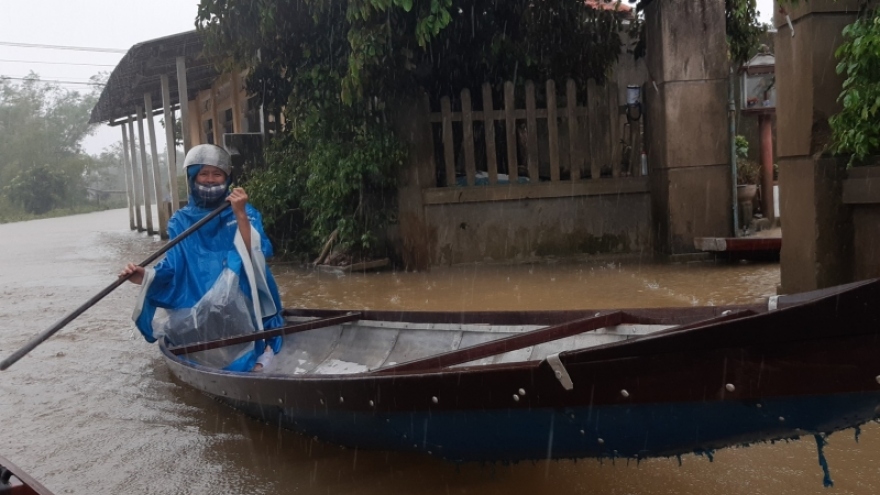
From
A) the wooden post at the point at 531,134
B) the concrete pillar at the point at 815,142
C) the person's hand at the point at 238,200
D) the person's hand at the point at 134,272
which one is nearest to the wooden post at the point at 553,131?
the wooden post at the point at 531,134

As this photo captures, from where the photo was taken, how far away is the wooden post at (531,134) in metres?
9.34

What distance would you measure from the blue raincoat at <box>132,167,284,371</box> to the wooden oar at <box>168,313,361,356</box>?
8.8 inches

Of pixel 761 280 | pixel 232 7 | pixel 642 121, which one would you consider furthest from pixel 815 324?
pixel 232 7

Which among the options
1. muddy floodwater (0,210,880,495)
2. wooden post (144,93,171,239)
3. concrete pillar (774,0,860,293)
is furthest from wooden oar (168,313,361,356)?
wooden post (144,93,171,239)

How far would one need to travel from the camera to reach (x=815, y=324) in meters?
2.27

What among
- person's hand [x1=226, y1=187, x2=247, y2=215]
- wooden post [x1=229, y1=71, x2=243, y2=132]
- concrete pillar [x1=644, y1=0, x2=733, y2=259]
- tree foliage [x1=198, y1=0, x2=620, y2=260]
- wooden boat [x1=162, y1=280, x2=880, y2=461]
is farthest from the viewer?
wooden post [x1=229, y1=71, x2=243, y2=132]

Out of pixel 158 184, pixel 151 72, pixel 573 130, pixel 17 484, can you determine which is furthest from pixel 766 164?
pixel 158 184

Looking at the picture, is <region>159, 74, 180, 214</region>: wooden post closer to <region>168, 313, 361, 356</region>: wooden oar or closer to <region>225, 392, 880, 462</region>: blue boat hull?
<region>168, 313, 361, 356</region>: wooden oar

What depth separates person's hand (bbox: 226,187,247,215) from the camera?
477 centimetres

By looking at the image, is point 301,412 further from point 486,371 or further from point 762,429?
point 762,429

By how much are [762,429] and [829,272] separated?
3843mm

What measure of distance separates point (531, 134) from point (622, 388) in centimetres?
713

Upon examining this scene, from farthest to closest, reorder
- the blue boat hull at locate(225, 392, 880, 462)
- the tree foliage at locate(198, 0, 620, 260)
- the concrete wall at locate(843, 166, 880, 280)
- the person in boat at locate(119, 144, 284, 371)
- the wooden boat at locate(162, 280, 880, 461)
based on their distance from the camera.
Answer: the tree foliage at locate(198, 0, 620, 260)
the concrete wall at locate(843, 166, 880, 280)
the person in boat at locate(119, 144, 284, 371)
the blue boat hull at locate(225, 392, 880, 462)
the wooden boat at locate(162, 280, 880, 461)

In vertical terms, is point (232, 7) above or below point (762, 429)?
above
